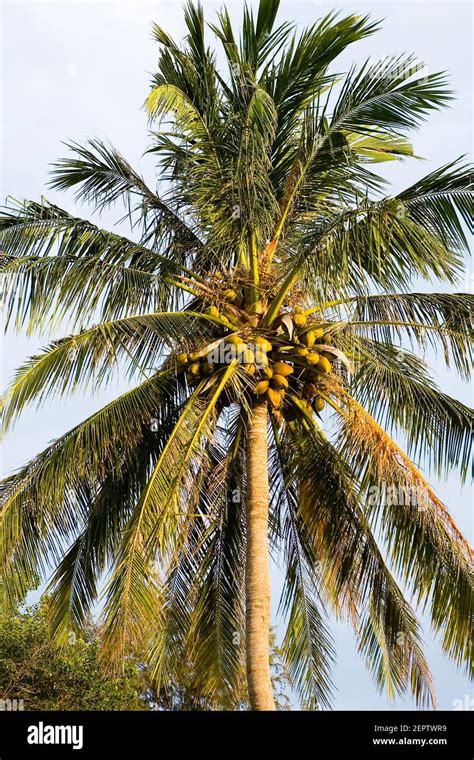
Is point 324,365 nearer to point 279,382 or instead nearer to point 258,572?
point 279,382

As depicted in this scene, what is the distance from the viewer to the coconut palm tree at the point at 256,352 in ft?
35.2

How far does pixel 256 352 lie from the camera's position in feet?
35.2

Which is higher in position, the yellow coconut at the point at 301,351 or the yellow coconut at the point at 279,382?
the yellow coconut at the point at 301,351

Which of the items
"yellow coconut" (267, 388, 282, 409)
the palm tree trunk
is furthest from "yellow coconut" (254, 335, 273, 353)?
the palm tree trunk

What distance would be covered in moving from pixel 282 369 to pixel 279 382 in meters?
0.15

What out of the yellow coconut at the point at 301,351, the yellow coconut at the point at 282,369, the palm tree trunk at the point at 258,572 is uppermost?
the yellow coconut at the point at 301,351

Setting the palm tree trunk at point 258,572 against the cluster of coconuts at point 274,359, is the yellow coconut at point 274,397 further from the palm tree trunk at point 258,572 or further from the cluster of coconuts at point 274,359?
the palm tree trunk at point 258,572

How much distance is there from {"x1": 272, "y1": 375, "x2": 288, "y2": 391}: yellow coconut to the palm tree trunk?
12.8 inches

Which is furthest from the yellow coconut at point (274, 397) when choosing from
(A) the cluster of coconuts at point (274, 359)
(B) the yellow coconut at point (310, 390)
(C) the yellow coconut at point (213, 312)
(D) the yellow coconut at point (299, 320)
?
(C) the yellow coconut at point (213, 312)

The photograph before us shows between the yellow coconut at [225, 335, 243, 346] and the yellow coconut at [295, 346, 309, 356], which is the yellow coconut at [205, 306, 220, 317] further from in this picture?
the yellow coconut at [295, 346, 309, 356]

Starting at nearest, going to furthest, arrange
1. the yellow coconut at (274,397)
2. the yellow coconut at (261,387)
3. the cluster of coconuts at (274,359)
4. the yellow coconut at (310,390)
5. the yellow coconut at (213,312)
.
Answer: the cluster of coconuts at (274,359) < the yellow coconut at (261,387) < the yellow coconut at (274,397) < the yellow coconut at (213,312) < the yellow coconut at (310,390)

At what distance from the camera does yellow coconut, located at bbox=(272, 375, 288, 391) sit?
35.7 ft

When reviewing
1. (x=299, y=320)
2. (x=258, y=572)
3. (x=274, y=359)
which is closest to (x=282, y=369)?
(x=274, y=359)

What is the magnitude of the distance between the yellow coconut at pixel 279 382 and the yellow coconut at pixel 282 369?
43 millimetres
